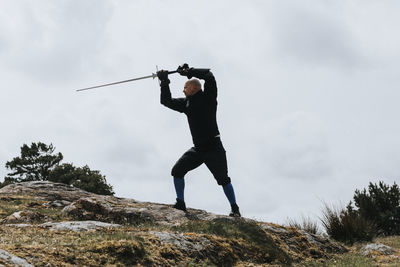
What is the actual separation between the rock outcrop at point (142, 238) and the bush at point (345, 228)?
159 centimetres

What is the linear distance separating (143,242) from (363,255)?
514 centimetres

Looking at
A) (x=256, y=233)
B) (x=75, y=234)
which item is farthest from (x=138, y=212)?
(x=75, y=234)

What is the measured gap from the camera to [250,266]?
618 cm

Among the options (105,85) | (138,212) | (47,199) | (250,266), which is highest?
(105,85)

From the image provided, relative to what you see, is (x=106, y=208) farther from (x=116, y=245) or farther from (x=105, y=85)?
(x=116, y=245)

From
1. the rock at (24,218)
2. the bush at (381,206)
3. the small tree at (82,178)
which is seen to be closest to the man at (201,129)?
the rock at (24,218)

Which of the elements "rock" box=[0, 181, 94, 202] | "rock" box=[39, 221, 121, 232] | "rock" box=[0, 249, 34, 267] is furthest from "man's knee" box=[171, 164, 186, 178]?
"rock" box=[0, 249, 34, 267]

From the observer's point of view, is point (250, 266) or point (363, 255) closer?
point (250, 266)

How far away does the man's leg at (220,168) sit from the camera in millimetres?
8609

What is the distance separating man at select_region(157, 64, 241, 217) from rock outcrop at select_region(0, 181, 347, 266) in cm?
72

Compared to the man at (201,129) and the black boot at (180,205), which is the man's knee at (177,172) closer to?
the man at (201,129)

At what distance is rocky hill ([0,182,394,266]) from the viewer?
4922 mm

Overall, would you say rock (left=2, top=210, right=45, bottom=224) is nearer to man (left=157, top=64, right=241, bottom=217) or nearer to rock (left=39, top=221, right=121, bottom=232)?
rock (left=39, top=221, right=121, bottom=232)

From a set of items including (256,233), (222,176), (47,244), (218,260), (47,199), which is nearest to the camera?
(47,244)
